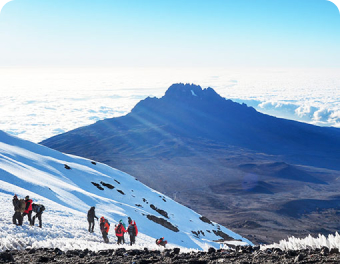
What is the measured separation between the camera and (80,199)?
36.3 meters

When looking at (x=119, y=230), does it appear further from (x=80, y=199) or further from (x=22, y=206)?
(x=80, y=199)

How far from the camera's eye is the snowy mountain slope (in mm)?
22891

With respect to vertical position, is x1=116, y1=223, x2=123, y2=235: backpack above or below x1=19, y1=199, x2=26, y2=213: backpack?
below

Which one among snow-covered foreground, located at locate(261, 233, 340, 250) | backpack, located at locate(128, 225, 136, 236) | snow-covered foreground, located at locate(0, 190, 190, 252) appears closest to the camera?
→ snow-covered foreground, located at locate(261, 233, 340, 250)

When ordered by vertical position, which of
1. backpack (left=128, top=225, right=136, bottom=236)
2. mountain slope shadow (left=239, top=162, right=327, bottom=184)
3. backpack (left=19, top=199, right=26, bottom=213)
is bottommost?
mountain slope shadow (left=239, top=162, right=327, bottom=184)

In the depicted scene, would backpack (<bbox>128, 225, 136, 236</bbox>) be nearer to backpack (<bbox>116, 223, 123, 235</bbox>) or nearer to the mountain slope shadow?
backpack (<bbox>116, 223, 123, 235</bbox>)

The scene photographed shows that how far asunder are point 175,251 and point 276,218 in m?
115

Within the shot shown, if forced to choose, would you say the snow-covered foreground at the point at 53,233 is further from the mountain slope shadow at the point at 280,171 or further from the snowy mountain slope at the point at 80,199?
the mountain slope shadow at the point at 280,171

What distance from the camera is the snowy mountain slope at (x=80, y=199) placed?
901 inches

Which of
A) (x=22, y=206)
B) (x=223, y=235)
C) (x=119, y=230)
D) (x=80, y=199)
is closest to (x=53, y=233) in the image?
(x=22, y=206)

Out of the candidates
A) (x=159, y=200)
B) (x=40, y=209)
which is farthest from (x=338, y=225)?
(x=40, y=209)

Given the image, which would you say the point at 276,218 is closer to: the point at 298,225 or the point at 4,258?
the point at 298,225

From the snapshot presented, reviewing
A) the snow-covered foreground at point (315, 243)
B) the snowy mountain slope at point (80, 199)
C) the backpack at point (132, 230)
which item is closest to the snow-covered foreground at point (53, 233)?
the snowy mountain slope at point (80, 199)

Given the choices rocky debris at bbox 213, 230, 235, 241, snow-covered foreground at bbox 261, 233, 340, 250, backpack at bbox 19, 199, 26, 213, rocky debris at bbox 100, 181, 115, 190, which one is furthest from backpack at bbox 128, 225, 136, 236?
rocky debris at bbox 213, 230, 235, 241
